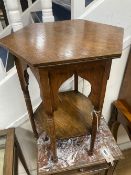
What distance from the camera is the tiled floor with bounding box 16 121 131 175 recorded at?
1150 mm

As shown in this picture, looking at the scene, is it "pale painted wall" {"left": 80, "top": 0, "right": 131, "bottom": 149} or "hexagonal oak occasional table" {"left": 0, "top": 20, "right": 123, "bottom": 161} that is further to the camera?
"pale painted wall" {"left": 80, "top": 0, "right": 131, "bottom": 149}

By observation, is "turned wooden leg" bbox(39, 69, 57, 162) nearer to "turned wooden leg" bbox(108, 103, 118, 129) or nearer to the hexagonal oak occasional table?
the hexagonal oak occasional table

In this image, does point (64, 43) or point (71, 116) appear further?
point (71, 116)

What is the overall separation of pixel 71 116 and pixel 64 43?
1.53 ft

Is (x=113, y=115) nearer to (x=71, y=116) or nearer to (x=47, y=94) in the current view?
(x=71, y=116)

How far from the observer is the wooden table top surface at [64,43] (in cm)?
51

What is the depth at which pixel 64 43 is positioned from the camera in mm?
592

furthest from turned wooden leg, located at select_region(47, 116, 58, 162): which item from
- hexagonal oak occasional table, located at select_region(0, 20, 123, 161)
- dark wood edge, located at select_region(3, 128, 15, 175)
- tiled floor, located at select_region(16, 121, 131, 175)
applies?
tiled floor, located at select_region(16, 121, 131, 175)

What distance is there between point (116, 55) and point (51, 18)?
47 cm

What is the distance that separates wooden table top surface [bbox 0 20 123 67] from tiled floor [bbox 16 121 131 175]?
59 cm

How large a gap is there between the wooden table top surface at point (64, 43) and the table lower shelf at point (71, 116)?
0.30 meters

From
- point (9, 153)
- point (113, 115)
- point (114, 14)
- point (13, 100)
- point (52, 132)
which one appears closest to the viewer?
point (52, 132)

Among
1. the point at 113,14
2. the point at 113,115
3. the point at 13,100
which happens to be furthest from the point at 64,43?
the point at 113,115

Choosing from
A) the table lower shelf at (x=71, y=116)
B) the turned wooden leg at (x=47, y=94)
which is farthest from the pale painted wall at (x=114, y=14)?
the turned wooden leg at (x=47, y=94)
